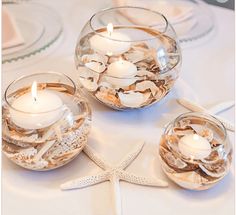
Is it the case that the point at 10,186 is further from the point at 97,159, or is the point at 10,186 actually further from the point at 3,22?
the point at 3,22

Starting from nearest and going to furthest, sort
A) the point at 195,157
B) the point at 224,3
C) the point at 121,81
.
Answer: the point at 195,157 < the point at 121,81 < the point at 224,3

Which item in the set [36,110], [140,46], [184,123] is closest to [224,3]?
[140,46]

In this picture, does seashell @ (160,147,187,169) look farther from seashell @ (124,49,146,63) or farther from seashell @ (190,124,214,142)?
seashell @ (124,49,146,63)

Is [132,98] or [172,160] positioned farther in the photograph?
[132,98]

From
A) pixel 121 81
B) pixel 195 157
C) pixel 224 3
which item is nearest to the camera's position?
pixel 195 157

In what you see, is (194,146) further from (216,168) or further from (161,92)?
(161,92)

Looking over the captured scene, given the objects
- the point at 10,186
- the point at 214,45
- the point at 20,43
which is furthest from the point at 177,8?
the point at 10,186

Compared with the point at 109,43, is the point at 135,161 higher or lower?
lower
